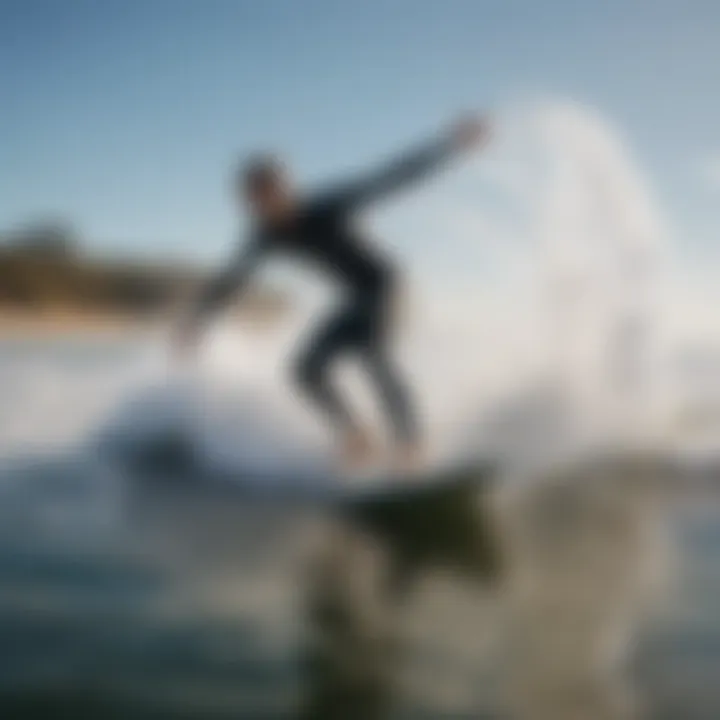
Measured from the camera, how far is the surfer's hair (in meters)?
1.49

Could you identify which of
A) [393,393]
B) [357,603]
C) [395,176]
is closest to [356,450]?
[393,393]

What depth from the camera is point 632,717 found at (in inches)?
55.0

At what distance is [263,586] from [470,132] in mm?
684

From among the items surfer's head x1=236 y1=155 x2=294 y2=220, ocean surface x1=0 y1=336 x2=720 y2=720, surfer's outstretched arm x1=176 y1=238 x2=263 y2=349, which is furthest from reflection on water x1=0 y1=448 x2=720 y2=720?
surfer's head x1=236 y1=155 x2=294 y2=220

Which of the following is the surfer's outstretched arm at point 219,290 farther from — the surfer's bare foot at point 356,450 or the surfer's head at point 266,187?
the surfer's bare foot at point 356,450

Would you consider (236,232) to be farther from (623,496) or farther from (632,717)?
(632,717)

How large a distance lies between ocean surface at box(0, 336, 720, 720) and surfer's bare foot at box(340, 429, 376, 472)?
1.6 inches

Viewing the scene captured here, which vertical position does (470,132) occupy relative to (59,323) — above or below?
above

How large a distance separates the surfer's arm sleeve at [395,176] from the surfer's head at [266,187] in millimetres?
68

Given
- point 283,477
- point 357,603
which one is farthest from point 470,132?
point 357,603

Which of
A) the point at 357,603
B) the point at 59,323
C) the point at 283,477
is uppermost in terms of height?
the point at 59,323

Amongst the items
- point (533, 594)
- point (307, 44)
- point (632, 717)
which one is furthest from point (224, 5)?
point (632, 717)

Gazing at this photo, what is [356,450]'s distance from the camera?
1465 mm

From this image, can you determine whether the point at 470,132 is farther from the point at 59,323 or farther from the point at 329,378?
the point at 59,323
